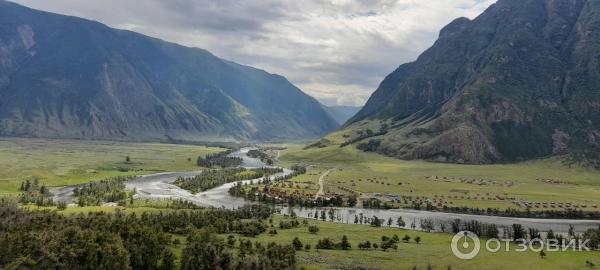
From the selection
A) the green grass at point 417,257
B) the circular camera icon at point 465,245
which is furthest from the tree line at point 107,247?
the circular camera icon at point 465,245

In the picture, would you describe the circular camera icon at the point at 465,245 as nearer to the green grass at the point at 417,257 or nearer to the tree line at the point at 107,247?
the green grass at the point at 417,257

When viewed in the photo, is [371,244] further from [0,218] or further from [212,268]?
[0,218]

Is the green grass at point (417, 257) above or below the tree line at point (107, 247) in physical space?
below

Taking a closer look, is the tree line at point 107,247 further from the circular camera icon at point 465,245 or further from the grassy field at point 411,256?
the circular camera icon at point 465,245

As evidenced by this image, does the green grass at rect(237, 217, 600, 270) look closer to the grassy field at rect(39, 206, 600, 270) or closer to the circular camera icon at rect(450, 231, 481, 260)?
the grassy field at rect(39, 206, 600, 270)

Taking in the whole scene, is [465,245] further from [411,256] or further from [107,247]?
[107,247]

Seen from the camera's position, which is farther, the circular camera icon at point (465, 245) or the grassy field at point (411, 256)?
the circular camera icon at point (465, 245)

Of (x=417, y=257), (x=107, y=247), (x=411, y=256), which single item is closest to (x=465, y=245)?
(x=417, y=257)

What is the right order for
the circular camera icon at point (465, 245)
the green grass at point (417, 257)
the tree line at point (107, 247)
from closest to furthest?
the tree line at point (107, 247)
the green grass at point (417, 257)
the circular camera icon at point (465, 245)

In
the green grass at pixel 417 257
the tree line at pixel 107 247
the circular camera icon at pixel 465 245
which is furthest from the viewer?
the circular camera icon at pixel 465 245
